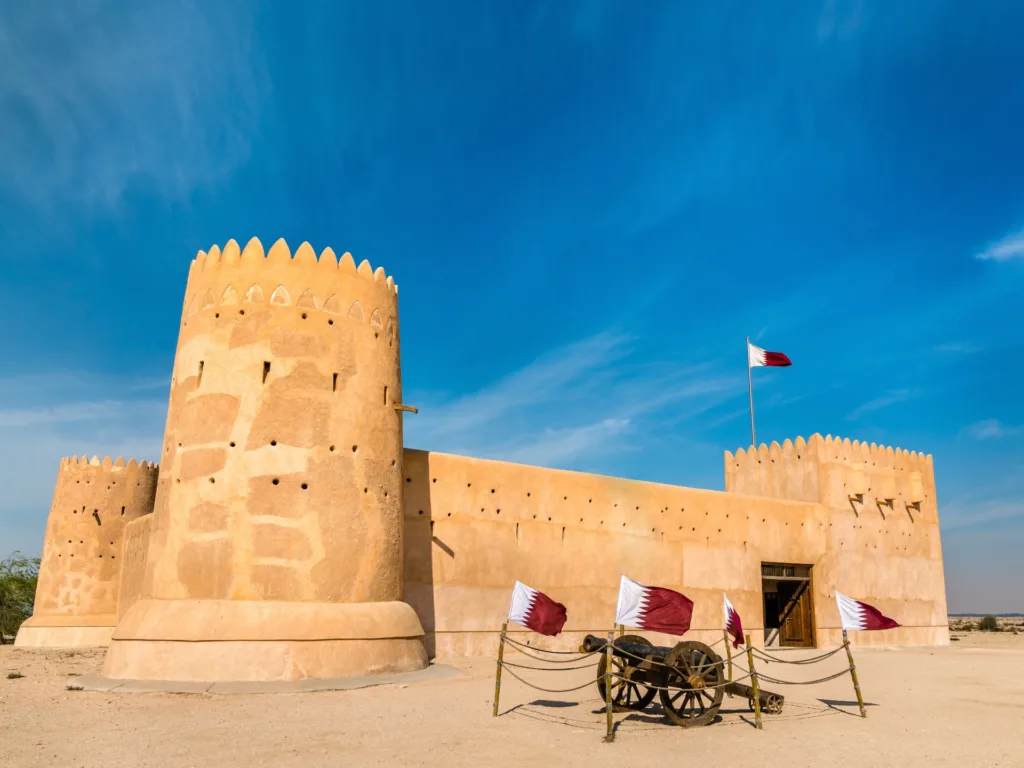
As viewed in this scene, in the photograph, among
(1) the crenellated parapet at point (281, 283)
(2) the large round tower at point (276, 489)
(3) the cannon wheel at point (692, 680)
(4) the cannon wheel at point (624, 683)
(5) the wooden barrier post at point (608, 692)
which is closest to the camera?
(5) the wooden barrier post at point (608, 692)

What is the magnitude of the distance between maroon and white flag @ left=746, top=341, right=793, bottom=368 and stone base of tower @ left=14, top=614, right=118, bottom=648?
19402 mm

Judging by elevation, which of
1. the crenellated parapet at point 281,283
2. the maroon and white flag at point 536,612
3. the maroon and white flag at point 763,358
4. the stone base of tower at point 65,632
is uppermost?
the maroon and white flag at point 763,358

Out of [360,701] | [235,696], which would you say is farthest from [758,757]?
[235,696]

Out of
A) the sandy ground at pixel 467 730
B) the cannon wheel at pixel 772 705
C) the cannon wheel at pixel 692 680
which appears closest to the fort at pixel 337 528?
the sandy ground at pixel 467 730

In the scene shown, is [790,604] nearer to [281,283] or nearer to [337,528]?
[337,528]

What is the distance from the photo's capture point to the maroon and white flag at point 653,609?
29.7ft

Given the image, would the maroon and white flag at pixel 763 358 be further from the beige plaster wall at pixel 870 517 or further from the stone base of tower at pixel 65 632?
the stone base of tower at pixel 65 632

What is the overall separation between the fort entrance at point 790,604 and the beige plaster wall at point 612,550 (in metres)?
0.25

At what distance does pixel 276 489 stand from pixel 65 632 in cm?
1271

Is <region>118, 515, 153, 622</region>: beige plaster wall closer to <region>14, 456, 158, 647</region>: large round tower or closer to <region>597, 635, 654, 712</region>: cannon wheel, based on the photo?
<region>14, 456, 158, 647</region>: large round tower

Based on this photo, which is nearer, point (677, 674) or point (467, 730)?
point (467, 730)

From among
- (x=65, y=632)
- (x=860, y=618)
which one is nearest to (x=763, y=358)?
(x=860, y=618)

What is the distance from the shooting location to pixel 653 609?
9070mm

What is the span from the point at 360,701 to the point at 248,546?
3.19m
